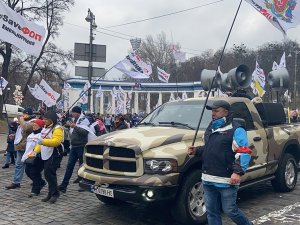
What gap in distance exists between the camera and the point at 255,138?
22.3ft

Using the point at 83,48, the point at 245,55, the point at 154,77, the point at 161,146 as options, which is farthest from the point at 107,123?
the point at 154,77

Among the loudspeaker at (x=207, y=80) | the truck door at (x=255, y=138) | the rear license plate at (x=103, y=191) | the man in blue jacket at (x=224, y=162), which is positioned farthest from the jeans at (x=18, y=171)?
the loudspeaker at (x=207, y=80)

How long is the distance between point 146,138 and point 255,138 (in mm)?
2127

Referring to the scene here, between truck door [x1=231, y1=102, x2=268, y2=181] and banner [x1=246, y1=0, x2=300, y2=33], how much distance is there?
7.29 ft

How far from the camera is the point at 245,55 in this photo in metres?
67.8

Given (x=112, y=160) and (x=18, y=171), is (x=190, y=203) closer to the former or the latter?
(x=112, y=160)

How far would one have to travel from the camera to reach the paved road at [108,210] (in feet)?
20.0

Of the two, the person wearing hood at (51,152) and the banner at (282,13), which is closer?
the person wearing hood at (51,152)

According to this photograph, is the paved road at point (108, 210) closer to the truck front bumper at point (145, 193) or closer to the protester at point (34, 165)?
the protester at point (34, 165)

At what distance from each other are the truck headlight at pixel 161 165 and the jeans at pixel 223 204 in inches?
32.4

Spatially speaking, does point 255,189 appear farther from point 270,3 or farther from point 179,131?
point 270,3

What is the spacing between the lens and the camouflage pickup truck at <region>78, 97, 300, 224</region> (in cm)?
543

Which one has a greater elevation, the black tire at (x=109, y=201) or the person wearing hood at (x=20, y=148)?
the person wearing hood at (x=20, y=148)

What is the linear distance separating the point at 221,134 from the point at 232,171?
1.48ft
